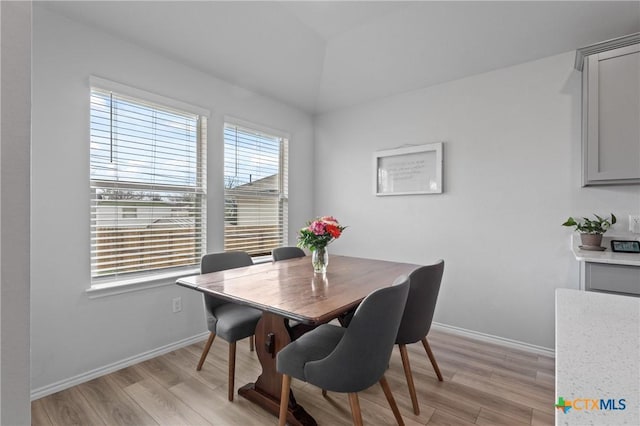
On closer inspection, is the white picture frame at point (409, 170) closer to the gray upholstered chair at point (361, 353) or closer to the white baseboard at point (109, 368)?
the gray upholstered chair at point (361, 353)

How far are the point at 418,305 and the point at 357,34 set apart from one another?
249cm

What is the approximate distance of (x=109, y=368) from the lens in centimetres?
220

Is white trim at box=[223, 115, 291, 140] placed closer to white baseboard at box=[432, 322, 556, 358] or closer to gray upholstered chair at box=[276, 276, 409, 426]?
gray upholstered chair at box=[276, 276, 409, 426]

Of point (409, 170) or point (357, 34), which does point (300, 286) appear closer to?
point (409, 170)

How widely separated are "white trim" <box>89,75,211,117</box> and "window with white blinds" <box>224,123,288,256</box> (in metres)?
0.36

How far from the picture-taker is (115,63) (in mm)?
2248

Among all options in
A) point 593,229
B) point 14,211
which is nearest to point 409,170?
point 593,229

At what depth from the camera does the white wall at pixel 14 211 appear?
1.72ft

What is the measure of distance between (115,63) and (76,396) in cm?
238

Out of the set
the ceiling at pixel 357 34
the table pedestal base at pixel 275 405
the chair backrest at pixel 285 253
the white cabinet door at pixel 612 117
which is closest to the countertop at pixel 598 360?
the table pedestal base at pixel 275 405

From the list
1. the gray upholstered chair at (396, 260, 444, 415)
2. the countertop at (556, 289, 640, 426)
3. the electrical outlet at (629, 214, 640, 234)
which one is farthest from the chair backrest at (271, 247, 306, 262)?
the electrical outlet at (629, 214, 640, 234)

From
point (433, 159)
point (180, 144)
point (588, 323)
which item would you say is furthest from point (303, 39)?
point (588, 323)

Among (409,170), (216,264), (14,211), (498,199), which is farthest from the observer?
(409,170)

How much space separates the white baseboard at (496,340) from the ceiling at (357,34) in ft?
8.24
